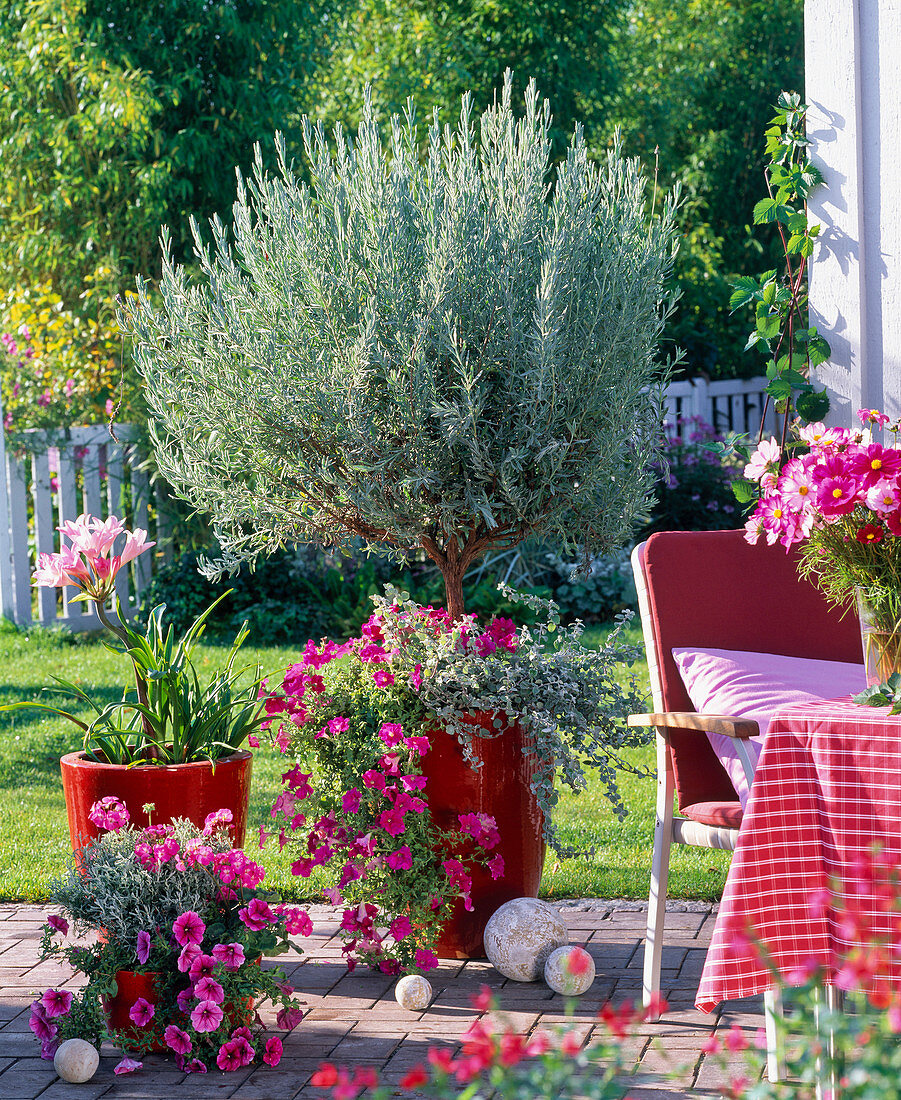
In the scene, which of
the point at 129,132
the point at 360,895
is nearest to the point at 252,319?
the point at 360,895

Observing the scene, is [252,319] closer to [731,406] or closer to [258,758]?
[258,758]

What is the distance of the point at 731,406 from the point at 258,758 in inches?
292

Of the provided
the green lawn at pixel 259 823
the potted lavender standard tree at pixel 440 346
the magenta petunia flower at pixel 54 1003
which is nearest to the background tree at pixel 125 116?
the green lawn at pixel 259 823

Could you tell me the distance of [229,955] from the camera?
2.62m

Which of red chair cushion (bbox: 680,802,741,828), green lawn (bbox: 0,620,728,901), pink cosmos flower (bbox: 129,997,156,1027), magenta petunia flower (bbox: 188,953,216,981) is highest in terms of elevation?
red chair cushion (bbox: 680,802,741,828)

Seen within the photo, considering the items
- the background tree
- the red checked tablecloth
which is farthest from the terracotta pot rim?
the background tree

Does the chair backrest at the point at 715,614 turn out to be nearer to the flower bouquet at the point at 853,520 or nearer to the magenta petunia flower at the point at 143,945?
the flower bouquet at the point at 853,520

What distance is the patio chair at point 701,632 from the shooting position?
9.39 feet

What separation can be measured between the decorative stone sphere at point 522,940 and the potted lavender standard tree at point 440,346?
19 cm

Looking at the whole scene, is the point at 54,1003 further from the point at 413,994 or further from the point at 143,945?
the point at 413,994

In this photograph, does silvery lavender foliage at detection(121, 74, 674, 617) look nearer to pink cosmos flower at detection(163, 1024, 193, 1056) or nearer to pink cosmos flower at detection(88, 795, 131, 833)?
pink cosmos flower at detection(88, 795, 131, 833)

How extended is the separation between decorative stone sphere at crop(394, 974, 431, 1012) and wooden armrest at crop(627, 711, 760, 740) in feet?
2.58

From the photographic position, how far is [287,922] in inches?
112

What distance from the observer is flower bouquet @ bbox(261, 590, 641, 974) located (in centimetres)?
306
